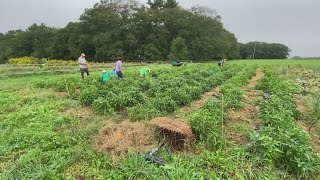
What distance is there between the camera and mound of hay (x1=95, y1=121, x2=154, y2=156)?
6.60 meters

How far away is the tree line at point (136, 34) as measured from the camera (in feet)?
165

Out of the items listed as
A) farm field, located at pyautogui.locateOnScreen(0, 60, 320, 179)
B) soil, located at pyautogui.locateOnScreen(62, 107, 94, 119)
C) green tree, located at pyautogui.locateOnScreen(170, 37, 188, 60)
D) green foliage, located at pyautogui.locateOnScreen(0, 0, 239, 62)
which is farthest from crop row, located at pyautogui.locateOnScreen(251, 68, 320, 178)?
green foliage, located at pyautogui.locateOnScreen(0, 0, 239, 62)

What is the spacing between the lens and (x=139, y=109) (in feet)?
29.2

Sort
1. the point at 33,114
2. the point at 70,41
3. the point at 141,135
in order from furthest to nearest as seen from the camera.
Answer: the point at 70,41, the point at 33,114, the point at 141,135

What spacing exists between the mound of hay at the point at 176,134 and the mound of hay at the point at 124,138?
0.29 metres

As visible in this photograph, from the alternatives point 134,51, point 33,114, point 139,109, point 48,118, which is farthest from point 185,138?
point 134,51

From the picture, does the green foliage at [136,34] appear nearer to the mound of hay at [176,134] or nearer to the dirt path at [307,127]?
the dirt path at [307,127]

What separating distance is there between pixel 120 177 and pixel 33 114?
505 centimetres

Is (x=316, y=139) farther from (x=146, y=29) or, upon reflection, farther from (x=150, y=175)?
(x=146, y=29)

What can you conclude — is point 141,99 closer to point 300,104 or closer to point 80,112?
point 80,112

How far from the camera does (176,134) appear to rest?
691 centimetres

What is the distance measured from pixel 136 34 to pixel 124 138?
4641 cm

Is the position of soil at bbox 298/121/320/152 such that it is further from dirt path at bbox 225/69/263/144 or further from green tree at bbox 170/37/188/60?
green tree at bbox 170/37/188/60

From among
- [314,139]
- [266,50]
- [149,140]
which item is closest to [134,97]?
[149,140]
